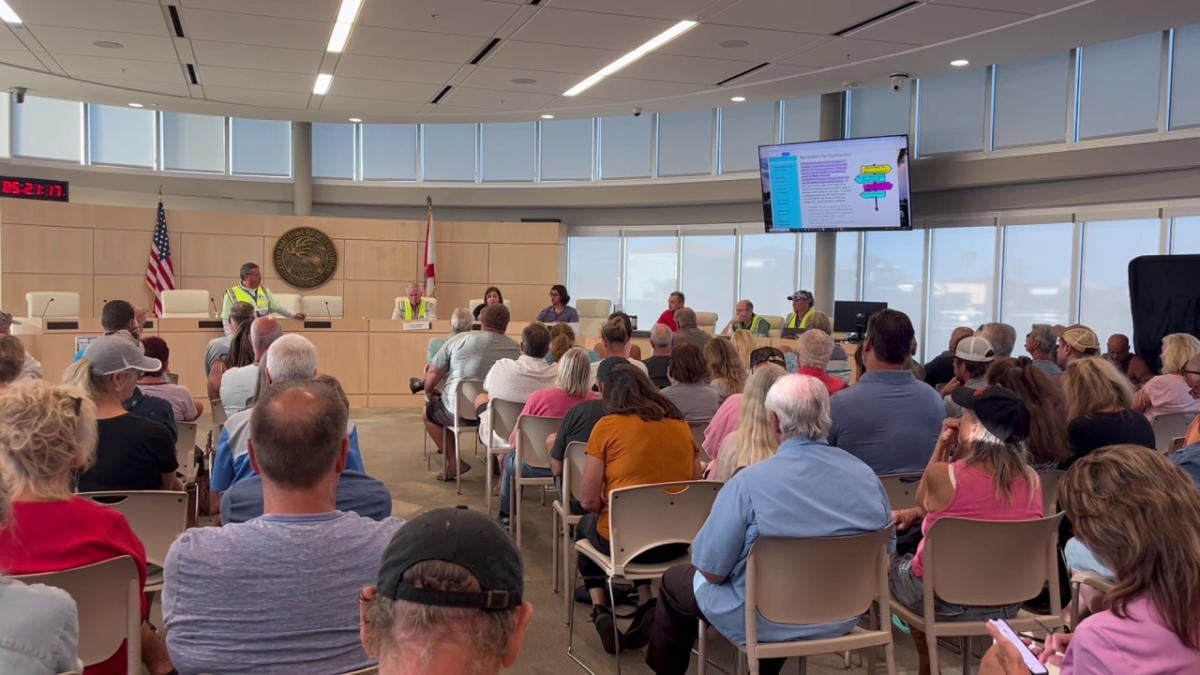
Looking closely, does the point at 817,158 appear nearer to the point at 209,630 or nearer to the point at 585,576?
the point at 585,576

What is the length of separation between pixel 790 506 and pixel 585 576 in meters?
1.72

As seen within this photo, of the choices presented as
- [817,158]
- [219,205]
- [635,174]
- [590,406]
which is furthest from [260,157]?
[590,406]

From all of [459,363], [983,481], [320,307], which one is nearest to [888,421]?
[983,481]

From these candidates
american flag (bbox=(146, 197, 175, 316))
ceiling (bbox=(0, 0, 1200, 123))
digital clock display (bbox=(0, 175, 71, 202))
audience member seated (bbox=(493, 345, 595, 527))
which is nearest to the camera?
audience member seated (bbox=(493, 345, 595, 527))

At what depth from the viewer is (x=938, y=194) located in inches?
451

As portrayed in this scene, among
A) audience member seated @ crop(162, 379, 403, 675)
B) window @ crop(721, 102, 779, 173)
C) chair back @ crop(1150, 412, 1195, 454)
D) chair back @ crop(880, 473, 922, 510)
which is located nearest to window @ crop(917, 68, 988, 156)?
window @ crop(721, 102, 779, 173)

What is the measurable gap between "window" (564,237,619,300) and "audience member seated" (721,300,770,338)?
15.5ft

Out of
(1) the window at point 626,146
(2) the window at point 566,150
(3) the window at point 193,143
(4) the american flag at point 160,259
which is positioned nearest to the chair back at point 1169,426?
(1) the window at point 626,146

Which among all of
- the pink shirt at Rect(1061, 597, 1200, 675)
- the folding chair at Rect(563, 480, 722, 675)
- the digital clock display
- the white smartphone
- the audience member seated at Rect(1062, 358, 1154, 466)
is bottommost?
the folding chair at Rect(563, 480, 722, 675)

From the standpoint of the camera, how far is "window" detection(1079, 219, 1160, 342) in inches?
379

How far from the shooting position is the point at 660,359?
6512mm

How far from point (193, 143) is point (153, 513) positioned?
1285 cm

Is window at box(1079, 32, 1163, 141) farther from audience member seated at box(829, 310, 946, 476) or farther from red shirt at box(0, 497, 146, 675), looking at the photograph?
red shirt at box(0, 497, 146, 675)

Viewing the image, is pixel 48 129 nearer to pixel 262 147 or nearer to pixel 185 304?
pixel 262 147
